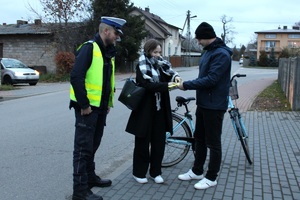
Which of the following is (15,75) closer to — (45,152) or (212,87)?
(45,152)

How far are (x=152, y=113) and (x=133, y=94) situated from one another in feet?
1.18

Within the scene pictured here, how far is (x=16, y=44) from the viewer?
1262 inches

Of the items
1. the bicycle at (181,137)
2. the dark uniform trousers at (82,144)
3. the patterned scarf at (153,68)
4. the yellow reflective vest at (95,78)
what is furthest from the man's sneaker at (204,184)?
the yellow reflective vest at (95,78)

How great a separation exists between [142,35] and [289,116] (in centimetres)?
2388

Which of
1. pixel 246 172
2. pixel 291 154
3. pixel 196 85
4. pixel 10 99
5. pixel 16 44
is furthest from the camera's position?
pixel 16 44

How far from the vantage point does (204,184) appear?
14.7ft

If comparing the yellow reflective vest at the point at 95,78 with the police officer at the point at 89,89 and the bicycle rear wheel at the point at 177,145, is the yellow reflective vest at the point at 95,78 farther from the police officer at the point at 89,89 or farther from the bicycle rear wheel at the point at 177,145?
the bicycle rear wheel at the point at 177,145

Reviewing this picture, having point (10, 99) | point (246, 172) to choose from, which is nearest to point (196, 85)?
point (246, 172)

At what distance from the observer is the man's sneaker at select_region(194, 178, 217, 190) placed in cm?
444

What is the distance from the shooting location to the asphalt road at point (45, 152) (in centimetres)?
462

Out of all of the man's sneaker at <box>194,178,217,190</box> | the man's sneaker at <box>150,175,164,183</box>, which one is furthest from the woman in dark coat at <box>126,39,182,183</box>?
the man's sneaker at <box>194,178,217,190</box>

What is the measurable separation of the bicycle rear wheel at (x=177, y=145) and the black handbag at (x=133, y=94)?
3.49 feet

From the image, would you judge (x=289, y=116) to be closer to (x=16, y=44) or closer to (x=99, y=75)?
(x=99, y=75)

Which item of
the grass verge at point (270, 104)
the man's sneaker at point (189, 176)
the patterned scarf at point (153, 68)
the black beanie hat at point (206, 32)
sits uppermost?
the black beanie hat at point (206, 32)
